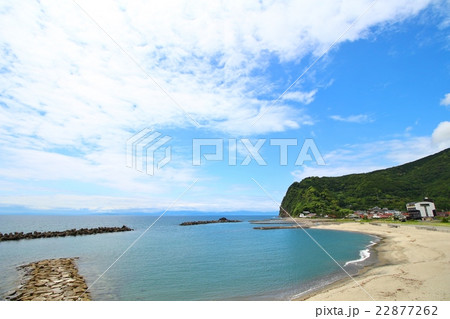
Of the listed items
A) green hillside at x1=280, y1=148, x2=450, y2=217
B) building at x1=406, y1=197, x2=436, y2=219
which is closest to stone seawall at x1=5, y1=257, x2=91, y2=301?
building at x1=406, y1=197, x2=436, y2=219

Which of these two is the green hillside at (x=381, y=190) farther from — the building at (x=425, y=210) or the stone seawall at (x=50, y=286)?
the stone seawall at (x=50, y=286)

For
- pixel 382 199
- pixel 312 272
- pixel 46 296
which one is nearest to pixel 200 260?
Answer: pixel 312 272

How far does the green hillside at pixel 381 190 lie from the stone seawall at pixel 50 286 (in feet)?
280

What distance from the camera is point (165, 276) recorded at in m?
15.0

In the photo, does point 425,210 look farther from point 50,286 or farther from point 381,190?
point 50,286

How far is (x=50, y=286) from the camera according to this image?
11633 mm

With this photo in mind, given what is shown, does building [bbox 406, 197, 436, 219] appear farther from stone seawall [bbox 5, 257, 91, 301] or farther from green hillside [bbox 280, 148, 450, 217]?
stone seawall [bbox 5, 257, 91, 301]

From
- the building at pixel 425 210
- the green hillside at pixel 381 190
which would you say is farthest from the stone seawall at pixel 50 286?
the green hillside at pixel 381 190

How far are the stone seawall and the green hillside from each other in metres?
85.2

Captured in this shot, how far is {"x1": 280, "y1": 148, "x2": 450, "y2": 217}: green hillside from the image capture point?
82175 mm

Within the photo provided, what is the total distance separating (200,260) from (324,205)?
92.9 meters

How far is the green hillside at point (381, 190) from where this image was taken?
8218 centimetres
